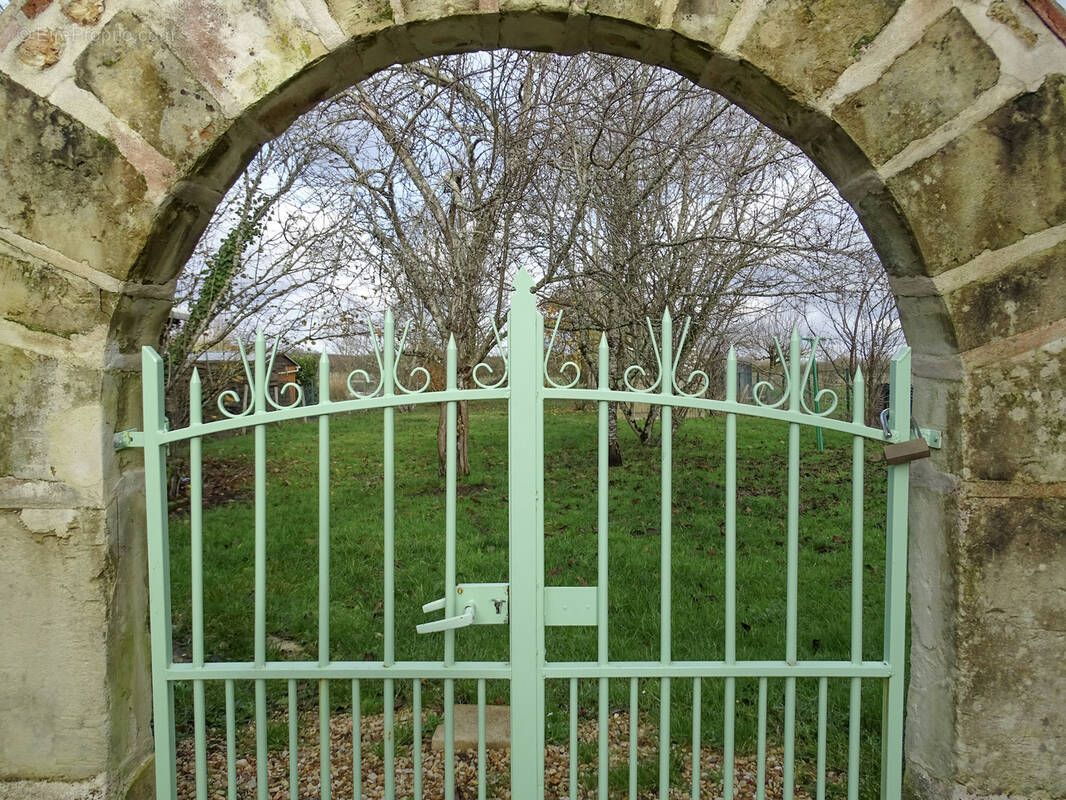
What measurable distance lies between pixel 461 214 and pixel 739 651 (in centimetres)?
563

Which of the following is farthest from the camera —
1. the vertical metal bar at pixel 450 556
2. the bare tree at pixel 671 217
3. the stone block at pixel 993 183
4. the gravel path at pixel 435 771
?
the bare tree at pixel 671 217

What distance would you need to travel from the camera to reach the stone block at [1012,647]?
185 centimetres

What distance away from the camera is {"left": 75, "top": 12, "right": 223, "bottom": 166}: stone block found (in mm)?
1857

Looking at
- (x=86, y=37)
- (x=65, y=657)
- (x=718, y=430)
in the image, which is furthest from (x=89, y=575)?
(x=718, y=430)

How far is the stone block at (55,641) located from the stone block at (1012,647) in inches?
90.3

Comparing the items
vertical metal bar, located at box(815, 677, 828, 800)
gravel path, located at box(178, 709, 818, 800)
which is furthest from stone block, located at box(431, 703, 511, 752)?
vertical metal bar, located at box(815, 677, 828, 800)

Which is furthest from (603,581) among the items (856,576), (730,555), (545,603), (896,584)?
(896,584)

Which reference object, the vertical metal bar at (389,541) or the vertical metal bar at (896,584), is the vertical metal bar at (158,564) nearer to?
the vertical metal bar at (389,541)

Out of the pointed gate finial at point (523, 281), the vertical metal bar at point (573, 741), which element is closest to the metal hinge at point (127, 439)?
the pointed gate finial at point (523, 281)

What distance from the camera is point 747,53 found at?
1.85m

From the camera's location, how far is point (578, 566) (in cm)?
533

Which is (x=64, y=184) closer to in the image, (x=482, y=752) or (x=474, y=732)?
(x=482, y=752)

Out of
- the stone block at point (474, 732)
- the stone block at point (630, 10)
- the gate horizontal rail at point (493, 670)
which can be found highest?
the stone block at point (630, 10)

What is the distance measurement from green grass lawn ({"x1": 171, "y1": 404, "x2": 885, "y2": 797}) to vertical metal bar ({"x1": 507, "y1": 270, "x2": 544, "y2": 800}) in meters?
1.16
